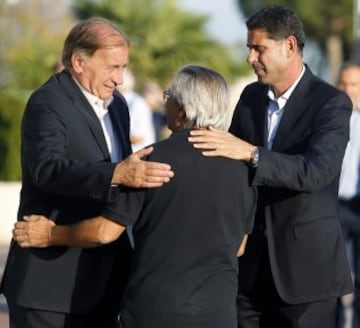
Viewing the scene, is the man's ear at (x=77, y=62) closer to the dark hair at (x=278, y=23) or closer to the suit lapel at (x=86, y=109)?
the suit lapel at (x=86, y=109)

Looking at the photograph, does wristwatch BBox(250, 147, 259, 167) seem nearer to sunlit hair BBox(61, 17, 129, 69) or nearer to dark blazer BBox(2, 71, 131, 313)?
dark blazer BBox(2, 71, 131, 313)

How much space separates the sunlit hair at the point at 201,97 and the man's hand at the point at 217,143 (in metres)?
0.04

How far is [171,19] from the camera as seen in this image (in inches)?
1237

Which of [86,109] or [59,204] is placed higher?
[86,109]

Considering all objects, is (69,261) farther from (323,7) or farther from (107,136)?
(323,7)

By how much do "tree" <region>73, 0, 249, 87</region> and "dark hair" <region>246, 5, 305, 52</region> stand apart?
78.9ft

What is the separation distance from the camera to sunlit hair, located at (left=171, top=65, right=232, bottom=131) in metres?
4.54

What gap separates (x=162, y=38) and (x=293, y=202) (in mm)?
25708

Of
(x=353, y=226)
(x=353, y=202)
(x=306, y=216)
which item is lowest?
(x=353, y=226)

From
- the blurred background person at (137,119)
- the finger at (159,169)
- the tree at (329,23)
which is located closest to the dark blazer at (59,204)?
the finger at (159,169)

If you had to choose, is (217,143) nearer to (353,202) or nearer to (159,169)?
(159,169)

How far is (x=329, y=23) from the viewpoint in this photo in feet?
152

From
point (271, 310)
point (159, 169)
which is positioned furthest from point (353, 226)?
point (159, 169)

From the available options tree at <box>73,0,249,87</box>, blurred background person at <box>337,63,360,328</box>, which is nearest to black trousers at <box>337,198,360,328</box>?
blurred background person at <box>337,63,360,328</box>
